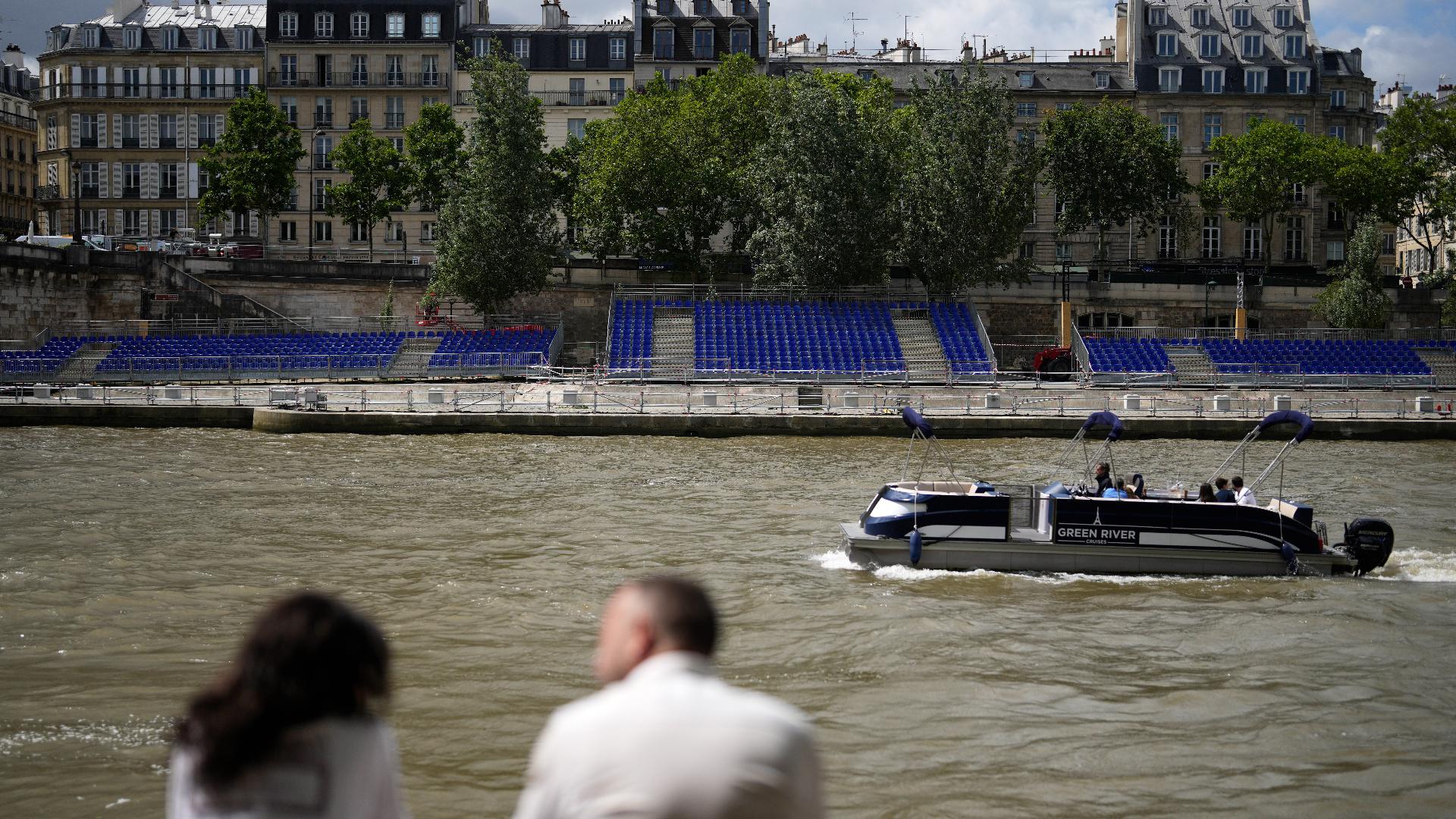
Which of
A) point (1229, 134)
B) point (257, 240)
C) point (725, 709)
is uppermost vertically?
point (1229, 134)

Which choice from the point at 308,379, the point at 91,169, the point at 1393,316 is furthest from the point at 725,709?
the point at 91,169

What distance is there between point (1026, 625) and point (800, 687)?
15.4 ft

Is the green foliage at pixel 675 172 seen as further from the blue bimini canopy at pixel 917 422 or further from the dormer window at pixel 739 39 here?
the blue bimini canopy at pixel 917 422

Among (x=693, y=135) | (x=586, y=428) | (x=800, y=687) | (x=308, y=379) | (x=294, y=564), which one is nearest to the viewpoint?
(x=800, y=687)

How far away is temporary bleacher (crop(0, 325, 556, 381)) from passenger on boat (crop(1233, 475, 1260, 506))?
3152 cm

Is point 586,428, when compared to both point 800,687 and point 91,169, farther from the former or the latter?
point 91,169

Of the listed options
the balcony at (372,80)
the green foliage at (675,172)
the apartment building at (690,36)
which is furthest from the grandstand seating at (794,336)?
the balcony at (372,80)

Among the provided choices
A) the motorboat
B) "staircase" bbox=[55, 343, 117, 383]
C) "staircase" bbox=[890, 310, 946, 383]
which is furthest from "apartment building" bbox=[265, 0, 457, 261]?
the motorboat

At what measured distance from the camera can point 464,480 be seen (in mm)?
34312

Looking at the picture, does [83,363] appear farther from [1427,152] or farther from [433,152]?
[1427,152]

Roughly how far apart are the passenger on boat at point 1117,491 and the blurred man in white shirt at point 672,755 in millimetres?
20854

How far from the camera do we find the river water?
13.7 metres

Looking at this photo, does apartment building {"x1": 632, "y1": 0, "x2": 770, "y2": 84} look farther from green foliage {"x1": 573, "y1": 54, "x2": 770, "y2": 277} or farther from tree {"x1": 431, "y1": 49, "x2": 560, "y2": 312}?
tree {"x1": 431, "y1": 49, "x2": 560, "y2": 312}

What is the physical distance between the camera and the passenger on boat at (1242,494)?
79.5ft
